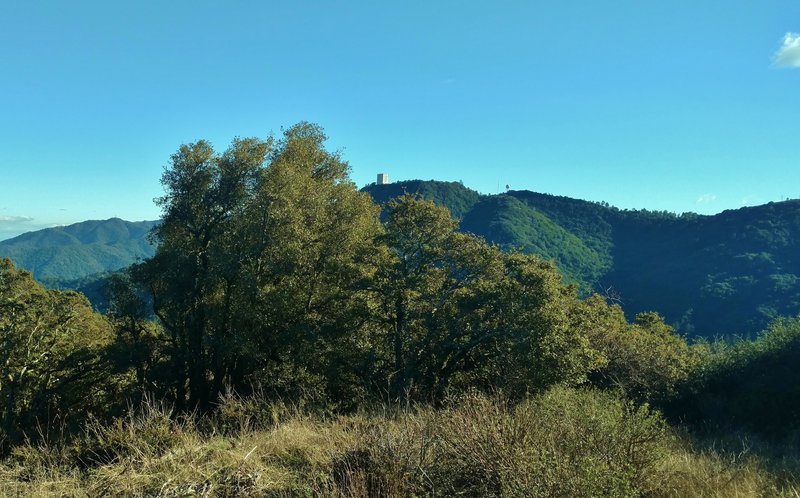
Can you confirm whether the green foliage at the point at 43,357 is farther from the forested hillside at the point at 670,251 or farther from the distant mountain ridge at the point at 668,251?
the forested hillside at the point at 670,251

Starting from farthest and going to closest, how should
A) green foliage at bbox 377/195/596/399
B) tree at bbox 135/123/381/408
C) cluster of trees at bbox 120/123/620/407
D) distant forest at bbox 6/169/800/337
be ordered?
distant forest at bbox 6/169/800/337 < tree at bbox 135/123/381/408 < cluster of trees at bbox 120/123/620/407 < green foliage at bbox 377/195/596/399

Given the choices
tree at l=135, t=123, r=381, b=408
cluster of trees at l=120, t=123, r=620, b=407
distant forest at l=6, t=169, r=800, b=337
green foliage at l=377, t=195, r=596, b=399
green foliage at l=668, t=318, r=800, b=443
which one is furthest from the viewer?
distant forest at l=6, t=169, r=800, b=337

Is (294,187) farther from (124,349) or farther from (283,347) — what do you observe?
→ (124,349)

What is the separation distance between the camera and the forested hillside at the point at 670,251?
7794 centimetres

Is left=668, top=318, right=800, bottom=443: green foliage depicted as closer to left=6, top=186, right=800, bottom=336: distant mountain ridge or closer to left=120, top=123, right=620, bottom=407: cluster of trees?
left=120, top=123, right=620, bottom=407: cluster of trees

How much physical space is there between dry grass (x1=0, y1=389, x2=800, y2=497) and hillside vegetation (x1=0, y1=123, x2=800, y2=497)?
0.02 meters

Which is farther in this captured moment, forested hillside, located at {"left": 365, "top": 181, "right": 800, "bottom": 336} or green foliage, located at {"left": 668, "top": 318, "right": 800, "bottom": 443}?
forested hillside, located at {"left": 365, "top": 181, "right": 800, "bottom": 336}

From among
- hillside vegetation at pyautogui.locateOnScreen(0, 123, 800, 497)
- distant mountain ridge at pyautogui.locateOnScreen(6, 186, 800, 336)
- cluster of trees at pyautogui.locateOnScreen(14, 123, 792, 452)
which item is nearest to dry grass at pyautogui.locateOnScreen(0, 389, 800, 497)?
hillside vegetation at pyautogui.locateOnScreen(0, 123, 800, 497)

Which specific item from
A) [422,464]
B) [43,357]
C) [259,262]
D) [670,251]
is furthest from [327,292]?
[670,251]

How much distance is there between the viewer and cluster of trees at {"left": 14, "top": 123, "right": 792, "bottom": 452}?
13758mm

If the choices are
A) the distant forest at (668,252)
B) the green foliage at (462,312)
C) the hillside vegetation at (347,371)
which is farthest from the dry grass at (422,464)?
the distant forest at (668,252)

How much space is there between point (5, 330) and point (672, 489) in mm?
24702

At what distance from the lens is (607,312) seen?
768 inches

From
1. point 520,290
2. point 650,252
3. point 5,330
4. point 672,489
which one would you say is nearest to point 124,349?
point 5,330
